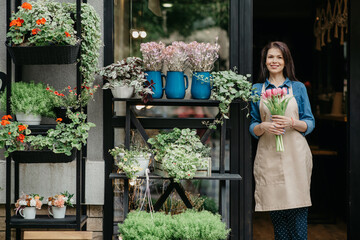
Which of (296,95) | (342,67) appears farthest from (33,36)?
(342,67)

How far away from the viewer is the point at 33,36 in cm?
348

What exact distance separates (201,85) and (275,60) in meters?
0.73

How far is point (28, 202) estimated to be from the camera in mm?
3697

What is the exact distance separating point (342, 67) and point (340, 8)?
1.95 m

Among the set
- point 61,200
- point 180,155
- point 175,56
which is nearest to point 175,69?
point 175,56

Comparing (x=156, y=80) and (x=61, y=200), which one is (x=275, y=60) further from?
(x=61, y=200)

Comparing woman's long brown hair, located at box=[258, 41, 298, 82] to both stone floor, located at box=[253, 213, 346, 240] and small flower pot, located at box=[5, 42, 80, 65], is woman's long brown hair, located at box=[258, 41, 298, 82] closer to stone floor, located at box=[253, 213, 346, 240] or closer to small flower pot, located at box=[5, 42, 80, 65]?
small flower pot, located at box=[5, 42, 80, 65]

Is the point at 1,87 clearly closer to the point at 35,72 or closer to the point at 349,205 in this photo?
the point at 35,72

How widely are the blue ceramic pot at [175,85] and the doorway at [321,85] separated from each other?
173 centimetres

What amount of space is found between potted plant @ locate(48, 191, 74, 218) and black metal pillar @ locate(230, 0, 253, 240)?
4.63ft

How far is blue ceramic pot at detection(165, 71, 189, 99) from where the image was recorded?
12.1 ft

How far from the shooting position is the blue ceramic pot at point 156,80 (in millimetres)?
3705

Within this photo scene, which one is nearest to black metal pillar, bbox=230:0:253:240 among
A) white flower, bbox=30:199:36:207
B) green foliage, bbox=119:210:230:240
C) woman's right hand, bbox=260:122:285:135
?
woman's right hand, bbox=260:122:285:135

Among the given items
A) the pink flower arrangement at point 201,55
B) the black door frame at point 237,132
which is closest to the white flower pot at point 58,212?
the black door frame at point 237,132
